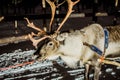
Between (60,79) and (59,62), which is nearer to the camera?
(60,79)

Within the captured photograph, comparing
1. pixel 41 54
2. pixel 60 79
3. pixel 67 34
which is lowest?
pixel 60 79

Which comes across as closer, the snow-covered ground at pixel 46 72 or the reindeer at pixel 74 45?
the reindeer at pixel 74 45

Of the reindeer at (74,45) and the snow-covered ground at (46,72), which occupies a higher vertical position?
the reindeer at (74,45)

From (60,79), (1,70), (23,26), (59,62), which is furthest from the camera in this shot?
(23,26)

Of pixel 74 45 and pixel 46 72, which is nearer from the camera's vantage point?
pixel 74 45

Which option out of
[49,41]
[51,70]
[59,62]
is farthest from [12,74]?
[49,41]

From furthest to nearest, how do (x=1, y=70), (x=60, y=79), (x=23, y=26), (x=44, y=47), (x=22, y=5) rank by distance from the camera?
(x=22, y=5)
(x=23, y=26)
(x=1, y=70)
(x=60, y=79)
(x=44, y=47)

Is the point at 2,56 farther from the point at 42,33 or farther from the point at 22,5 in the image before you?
the point at 22,5

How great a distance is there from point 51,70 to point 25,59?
1.12 metres

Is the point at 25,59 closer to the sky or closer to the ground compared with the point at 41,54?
closer to the ground

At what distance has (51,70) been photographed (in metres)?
6.93

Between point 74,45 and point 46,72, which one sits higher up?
point 74,45

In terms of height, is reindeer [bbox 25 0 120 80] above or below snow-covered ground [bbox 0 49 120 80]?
above

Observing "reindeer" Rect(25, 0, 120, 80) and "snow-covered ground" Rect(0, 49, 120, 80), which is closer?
"reindeer" Rect(25, 0, 120, 80)
